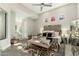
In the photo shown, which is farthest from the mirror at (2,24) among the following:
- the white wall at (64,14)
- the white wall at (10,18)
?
the white wall at (64,14)

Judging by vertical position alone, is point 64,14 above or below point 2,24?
above

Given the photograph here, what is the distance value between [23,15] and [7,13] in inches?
13.8

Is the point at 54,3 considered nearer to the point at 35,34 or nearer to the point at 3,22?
the point at 35,34

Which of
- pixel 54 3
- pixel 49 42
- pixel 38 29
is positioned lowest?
pixel 49 42

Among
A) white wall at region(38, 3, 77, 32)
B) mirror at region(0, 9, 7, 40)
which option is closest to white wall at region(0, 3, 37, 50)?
mirror at region(0, 9, 7, 40)

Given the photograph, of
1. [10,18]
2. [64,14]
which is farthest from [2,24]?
[64,14]

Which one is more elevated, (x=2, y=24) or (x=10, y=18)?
(x=10, y=18)

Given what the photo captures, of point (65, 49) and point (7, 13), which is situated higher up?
point (7, 13)

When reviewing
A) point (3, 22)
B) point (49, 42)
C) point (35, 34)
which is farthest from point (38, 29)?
point (3, 22)

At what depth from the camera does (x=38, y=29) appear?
303 cm

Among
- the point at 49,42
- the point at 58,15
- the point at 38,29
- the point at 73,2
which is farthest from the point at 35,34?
the point at 73,2

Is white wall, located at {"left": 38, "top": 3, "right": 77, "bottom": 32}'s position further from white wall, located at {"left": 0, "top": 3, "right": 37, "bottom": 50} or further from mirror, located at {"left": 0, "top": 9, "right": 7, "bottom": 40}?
mirror, located at {"left": 0, "top": 9, "right": 7, "bottom": 40}

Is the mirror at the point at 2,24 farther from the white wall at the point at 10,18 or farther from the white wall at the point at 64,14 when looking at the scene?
the white wall at the point at 64,14

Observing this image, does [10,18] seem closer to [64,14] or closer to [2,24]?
[2,24]
